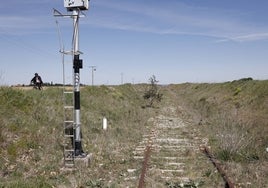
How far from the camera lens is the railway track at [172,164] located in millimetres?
9203

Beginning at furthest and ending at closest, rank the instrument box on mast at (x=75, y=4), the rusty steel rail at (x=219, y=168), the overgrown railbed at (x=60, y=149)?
1. the instrument box on mast at (x=75, y=4)
2. the overgrown railbed at (x=60, y=149)
3. the rusty steel rail at (x=219, y=168)

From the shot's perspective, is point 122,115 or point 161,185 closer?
point 161,185

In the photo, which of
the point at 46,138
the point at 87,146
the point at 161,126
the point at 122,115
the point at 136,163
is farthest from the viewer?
the point at 122,115

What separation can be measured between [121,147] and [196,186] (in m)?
6.01

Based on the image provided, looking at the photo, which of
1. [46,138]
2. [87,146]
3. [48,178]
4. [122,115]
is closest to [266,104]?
[122,115]

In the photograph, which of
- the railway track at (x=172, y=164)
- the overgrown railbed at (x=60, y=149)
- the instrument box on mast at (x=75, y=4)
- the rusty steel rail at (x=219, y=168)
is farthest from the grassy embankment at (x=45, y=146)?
the instrument box on mast at (x=75, y=4)

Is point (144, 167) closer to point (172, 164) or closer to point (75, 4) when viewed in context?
point (172, 164)

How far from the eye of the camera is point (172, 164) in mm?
11328

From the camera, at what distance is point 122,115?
78.2 ft

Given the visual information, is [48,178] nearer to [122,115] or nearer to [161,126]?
[161,126]

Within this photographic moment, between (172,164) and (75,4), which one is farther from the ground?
(75,4)

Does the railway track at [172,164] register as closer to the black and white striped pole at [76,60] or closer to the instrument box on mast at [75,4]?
the black and white striped pole at [76,60]

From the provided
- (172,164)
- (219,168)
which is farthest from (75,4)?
(219,168)

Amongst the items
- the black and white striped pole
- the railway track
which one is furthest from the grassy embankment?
the black and white striped pole
